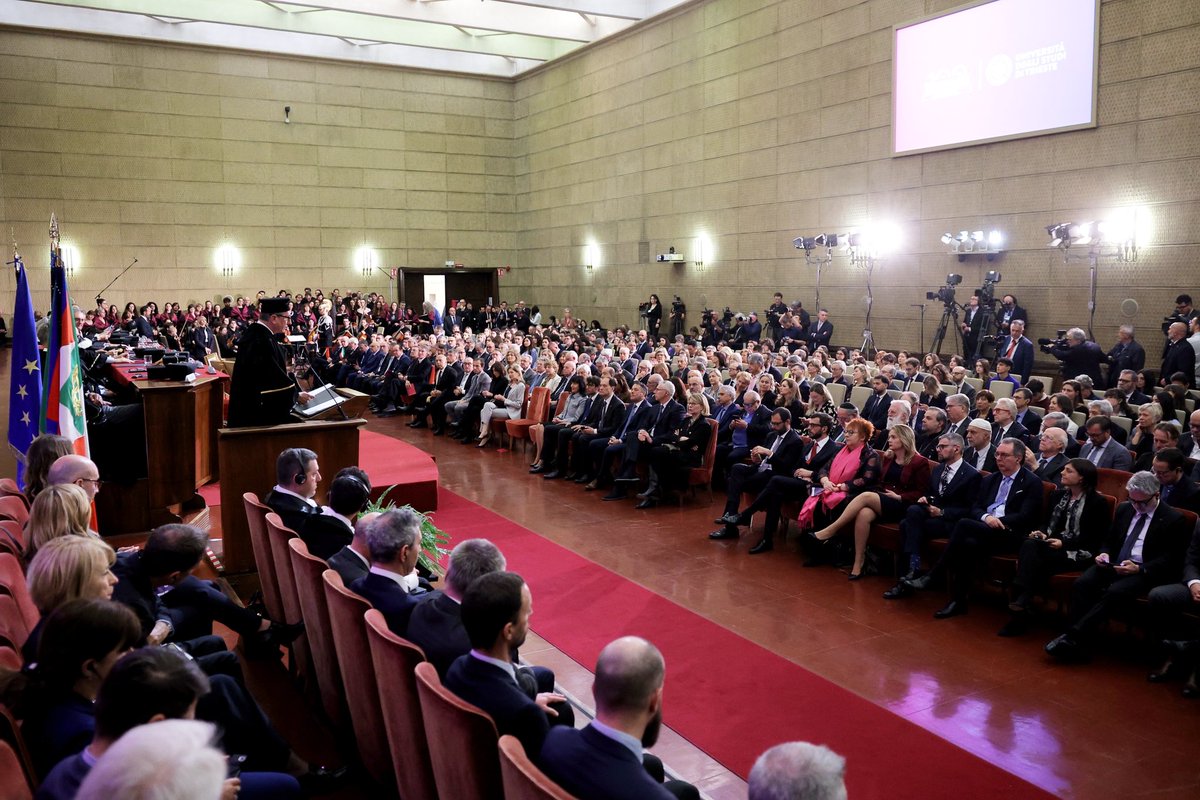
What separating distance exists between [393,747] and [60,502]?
1.78 meters

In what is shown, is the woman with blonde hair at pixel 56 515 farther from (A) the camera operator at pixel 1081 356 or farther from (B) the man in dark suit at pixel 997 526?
(A) the camera operator at pixel 1081 356

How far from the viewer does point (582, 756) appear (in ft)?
6.93

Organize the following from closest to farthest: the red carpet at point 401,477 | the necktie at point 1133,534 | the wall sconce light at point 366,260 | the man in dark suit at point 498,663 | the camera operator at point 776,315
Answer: the man in dark suit at point 498,663, the necktie at point 1133,534, the red carpet at point 401,477, the camera operator at point 776,315, the wall sconce light at point 366,260

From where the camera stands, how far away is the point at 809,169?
615 inches

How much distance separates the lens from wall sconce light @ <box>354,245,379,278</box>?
2270 cm

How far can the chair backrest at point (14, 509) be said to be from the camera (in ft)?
13.4

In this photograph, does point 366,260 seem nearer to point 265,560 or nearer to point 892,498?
point 892,498

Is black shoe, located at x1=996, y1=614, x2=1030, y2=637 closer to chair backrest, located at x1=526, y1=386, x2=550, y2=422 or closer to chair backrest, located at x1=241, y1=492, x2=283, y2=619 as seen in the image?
chair backrest, located at x1=241, y1=492, x2=283, y2=619

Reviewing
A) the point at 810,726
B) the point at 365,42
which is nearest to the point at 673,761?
the point at 810,726

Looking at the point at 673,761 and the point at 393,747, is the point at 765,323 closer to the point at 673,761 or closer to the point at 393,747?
the point at 673,761

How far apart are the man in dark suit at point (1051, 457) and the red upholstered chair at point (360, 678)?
4429 mm

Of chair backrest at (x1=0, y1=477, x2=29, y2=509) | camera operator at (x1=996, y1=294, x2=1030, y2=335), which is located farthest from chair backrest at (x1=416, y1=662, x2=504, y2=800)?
camera operator at (x1=996, y1=294, x2=1030, y2=335)

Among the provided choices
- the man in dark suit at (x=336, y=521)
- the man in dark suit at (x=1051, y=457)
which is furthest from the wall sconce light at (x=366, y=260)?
the man in dark suit at (x=336, y=521)

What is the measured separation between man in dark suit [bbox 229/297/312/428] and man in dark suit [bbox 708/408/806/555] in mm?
3398
